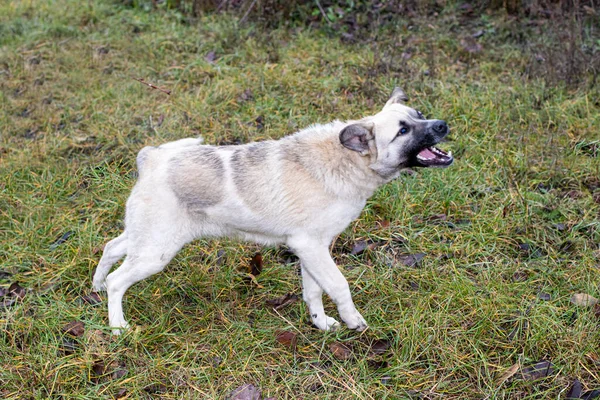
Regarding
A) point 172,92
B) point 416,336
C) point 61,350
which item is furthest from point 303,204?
point 172,92

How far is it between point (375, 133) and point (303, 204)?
66 cm

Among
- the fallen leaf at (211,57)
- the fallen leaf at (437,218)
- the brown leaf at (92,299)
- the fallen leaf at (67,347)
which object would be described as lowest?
the brown leaf at (92,299)

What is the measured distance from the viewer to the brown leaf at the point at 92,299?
477 cm

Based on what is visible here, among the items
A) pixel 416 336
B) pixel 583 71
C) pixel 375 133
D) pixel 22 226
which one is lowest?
pixel 22 226

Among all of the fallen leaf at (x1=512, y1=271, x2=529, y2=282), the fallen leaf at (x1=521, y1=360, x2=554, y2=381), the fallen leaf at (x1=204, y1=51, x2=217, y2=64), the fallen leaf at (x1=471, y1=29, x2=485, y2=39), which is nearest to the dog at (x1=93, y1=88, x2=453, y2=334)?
the fallen leaf at (x1=521, y1=360, x2=554, y2=381)

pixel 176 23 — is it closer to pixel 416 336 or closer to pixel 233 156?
pixel 233 156

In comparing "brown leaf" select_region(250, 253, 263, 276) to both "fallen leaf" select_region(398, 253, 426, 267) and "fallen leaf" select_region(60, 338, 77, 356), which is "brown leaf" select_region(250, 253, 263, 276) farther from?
"fallen leaf" select_region(60, 338, 77, 356)

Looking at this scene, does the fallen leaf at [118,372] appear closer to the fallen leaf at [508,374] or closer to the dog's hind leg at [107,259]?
the dog's hind leg at [107,259]

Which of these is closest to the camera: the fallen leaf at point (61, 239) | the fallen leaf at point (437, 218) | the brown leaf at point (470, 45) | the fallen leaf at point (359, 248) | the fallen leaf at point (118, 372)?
the fallen leaf at point (118, 372)

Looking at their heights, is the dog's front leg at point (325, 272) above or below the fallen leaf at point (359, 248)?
above

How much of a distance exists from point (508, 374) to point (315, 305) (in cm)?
134

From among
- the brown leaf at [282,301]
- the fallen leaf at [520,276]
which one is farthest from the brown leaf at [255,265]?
the fallen leaf at [520,276]

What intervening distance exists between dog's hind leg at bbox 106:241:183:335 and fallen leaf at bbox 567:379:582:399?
2634 millimetres

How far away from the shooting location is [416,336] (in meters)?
4.18
